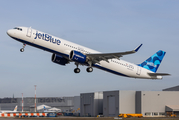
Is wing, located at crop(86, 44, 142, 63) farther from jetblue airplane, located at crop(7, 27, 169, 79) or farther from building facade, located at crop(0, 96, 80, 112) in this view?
building facade, located at crop(0, 96, 80, 112)

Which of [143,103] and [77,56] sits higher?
[77,56]

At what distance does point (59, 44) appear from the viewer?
1705 inches

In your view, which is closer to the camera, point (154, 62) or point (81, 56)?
point (81, 56)

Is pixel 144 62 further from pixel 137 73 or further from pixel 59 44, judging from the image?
pixel 59 44

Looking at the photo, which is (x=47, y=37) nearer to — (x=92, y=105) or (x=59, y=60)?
(x=59, y=60)

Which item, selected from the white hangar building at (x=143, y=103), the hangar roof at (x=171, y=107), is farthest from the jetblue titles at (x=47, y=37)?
the hangar roof at (x=171, y=107)

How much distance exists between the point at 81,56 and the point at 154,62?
2050 centimetres

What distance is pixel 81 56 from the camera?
1757 inches

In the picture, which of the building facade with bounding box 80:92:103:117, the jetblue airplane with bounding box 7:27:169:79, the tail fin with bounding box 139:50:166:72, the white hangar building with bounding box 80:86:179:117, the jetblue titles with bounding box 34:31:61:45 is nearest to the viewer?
the jetblue airplane with bounding box 7:27:169:79

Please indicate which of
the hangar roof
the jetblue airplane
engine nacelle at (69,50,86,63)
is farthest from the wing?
the hangar roof

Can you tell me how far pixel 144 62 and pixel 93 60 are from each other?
46.9 ft

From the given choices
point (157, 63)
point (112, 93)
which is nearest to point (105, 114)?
point (112, 93)

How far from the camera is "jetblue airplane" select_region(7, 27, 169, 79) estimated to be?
1641 inches

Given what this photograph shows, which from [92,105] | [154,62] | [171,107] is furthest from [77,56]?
[92,105]
